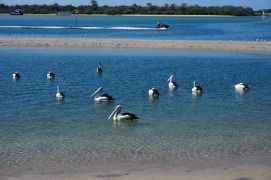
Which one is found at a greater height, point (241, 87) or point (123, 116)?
point (123, 116)

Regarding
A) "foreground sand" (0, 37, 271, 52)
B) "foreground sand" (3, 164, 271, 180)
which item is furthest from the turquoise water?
"foreground sand" (0, 37, 271, 52)

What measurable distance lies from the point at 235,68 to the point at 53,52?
1591 cm

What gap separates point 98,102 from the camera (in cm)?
2258

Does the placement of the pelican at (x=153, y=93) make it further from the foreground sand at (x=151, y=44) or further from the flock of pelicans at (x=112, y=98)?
the foreground sand at (x=151, y=44)

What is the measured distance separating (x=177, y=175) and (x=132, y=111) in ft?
27.9

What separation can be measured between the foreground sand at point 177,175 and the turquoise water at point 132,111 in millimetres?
796

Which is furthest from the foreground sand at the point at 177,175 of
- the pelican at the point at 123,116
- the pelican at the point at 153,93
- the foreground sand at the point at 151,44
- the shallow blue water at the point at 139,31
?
the shallow blue water at the point at 139,31

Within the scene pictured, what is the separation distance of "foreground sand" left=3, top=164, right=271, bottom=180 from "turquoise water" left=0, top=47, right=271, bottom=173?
0.80 meters

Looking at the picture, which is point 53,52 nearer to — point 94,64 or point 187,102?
point 94,64

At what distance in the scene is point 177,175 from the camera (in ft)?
41.1

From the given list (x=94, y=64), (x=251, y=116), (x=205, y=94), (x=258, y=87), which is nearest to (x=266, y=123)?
(x=251, y=116)

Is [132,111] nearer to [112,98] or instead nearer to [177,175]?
[112,98]

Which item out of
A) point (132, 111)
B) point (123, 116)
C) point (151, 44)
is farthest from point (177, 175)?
point (151, 44)

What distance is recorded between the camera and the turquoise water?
14.6 m
